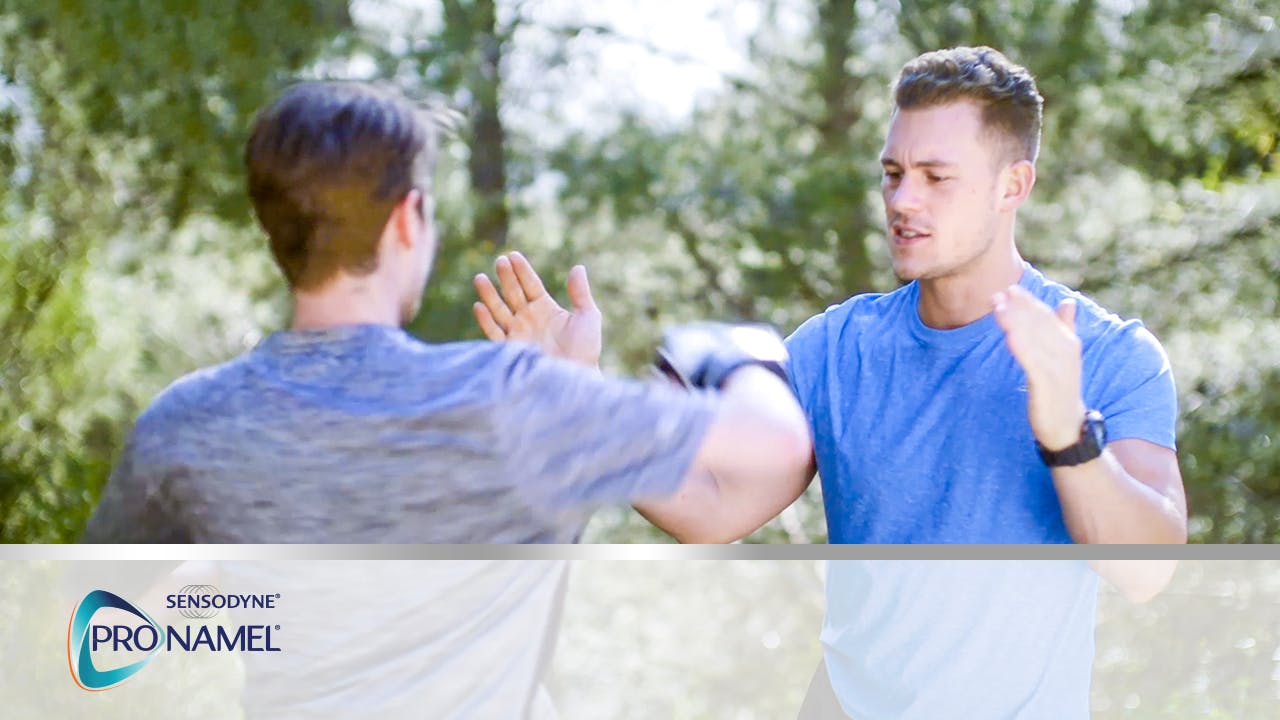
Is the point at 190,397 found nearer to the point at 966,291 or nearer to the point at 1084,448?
the point at 1084,448

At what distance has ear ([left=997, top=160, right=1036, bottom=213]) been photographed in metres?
1.93

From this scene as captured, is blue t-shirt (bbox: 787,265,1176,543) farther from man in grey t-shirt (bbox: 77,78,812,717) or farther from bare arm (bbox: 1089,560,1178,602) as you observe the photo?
man in grey t-shirt (bbox: 77,78,812,717)

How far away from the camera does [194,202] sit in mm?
8586

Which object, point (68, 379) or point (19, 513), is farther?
point (68, 379)

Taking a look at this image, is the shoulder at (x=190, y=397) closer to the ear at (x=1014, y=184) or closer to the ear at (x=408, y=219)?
the ear at (x=408, y=219)

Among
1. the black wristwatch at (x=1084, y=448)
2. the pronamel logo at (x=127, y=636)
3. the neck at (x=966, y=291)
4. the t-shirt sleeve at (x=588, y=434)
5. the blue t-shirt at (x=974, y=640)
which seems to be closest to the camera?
the t-shirt sleeve at (x=588, y=434)

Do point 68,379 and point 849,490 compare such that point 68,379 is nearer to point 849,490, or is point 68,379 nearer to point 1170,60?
point 1170,60

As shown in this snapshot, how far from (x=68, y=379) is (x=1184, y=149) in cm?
579

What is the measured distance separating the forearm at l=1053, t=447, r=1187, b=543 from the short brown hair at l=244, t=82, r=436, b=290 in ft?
2.35

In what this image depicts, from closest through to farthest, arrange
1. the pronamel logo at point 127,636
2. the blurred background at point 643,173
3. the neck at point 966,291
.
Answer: the pronamel logo at point 127,636 → the neck at point 966,291 → the blurred background at point 643,173

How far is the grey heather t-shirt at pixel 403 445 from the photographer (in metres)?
1.24

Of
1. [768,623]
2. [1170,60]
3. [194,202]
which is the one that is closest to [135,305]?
[194,202]

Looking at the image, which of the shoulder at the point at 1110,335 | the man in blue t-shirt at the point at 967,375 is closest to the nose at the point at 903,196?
the man in blue t-shirt at the point at 967,375

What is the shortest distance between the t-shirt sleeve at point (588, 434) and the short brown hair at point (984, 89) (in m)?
0.81
